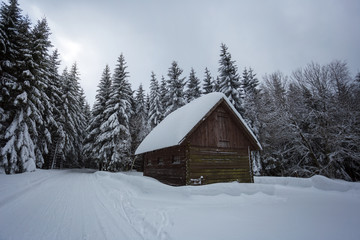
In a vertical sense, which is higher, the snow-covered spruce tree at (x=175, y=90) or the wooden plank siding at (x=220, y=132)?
the snow-covered spruce tree at (x=175, y=90)

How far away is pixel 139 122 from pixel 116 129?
8487 mm

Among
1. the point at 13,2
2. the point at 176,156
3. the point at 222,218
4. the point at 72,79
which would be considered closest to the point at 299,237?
the point at 222,218

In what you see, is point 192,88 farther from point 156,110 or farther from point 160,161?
point 160,161

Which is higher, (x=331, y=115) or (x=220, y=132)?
(x=331, y=115)

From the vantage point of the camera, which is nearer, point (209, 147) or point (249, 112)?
point (209, 147)

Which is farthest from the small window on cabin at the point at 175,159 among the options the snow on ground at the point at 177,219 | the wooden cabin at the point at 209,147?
the snow on ground at the point at 177,219

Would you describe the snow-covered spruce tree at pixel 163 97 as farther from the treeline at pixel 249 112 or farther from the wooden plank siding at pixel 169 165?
the wooden plank siding at pixel 169 165

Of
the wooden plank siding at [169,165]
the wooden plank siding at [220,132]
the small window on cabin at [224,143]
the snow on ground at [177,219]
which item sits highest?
the wooden plank siding at [220,132]

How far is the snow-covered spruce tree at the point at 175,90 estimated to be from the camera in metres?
27.6

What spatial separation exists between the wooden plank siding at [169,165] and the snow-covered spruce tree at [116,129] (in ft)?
28.8

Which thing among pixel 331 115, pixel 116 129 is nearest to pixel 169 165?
pixel 116 129

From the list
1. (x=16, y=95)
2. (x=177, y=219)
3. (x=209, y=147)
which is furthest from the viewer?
(x=16, y=95)

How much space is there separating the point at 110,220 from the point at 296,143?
19.1 m

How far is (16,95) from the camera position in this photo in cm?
1538
